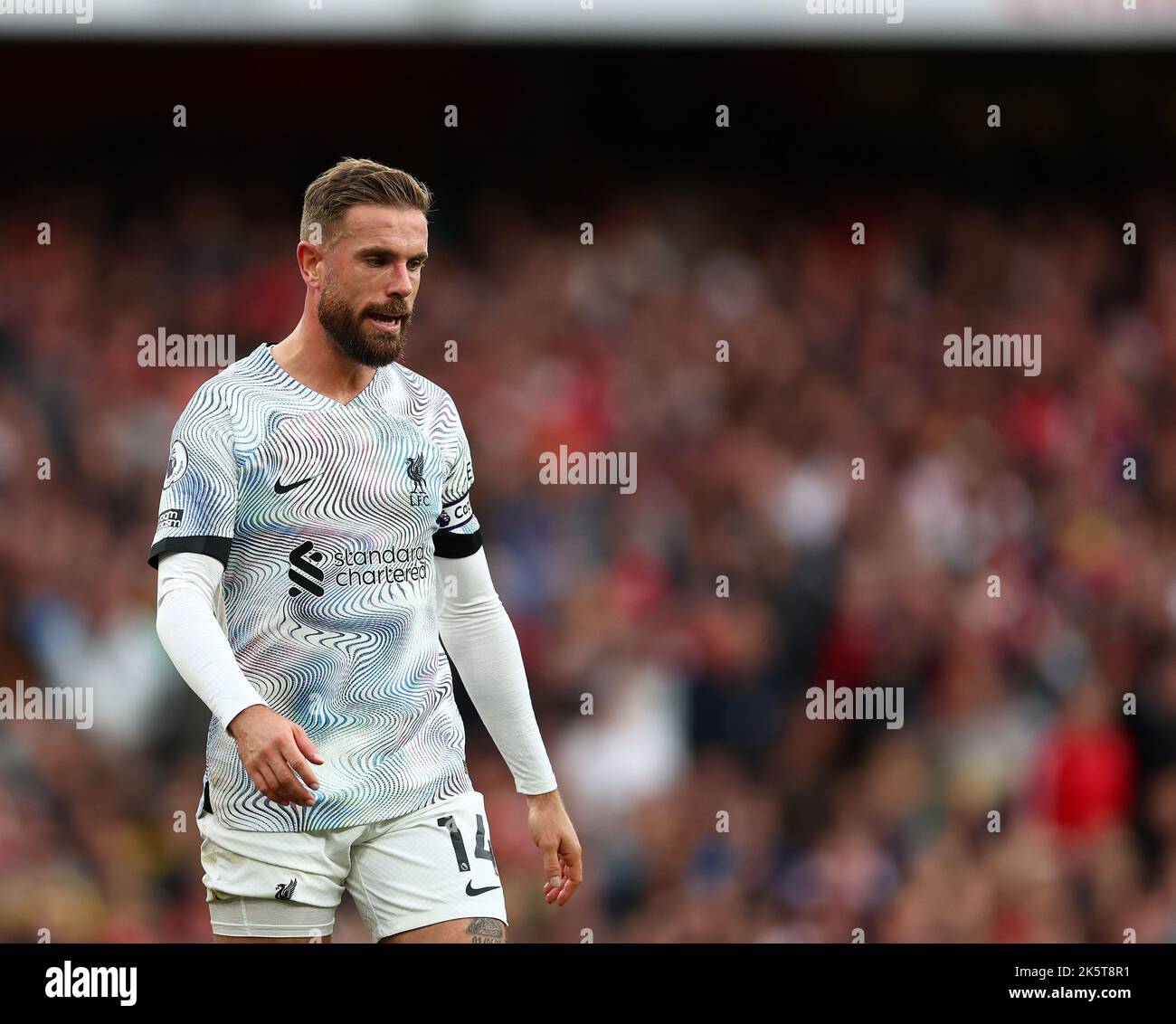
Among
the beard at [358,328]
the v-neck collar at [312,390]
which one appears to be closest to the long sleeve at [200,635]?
the v-neck collar at [312,390]

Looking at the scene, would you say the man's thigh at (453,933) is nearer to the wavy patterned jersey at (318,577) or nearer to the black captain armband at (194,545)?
the wavy patterned jersey at (318,577)

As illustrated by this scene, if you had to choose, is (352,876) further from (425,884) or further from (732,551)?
(732,551)

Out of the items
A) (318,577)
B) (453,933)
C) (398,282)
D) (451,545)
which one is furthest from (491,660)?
(398,282)

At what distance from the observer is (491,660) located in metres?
4.42

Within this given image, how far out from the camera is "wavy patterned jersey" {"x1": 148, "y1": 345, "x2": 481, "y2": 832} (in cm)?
402

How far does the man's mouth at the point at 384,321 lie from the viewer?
13.6ft

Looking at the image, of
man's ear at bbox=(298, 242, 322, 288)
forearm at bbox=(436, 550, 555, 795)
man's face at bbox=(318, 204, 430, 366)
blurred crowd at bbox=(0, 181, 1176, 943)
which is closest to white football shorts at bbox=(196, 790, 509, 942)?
forearm at bbox=(436, 550, 555, 795)

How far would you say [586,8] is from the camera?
1159 cm

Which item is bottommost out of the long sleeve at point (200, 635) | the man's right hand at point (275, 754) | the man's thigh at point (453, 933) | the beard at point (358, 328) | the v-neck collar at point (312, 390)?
the man's thigh at point (453, 933)

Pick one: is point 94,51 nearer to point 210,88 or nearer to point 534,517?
point 210,88

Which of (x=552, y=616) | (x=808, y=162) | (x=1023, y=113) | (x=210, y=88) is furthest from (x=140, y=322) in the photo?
(x=1023, y=113)

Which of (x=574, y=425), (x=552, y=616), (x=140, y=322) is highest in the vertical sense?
(x=140, y=322)
